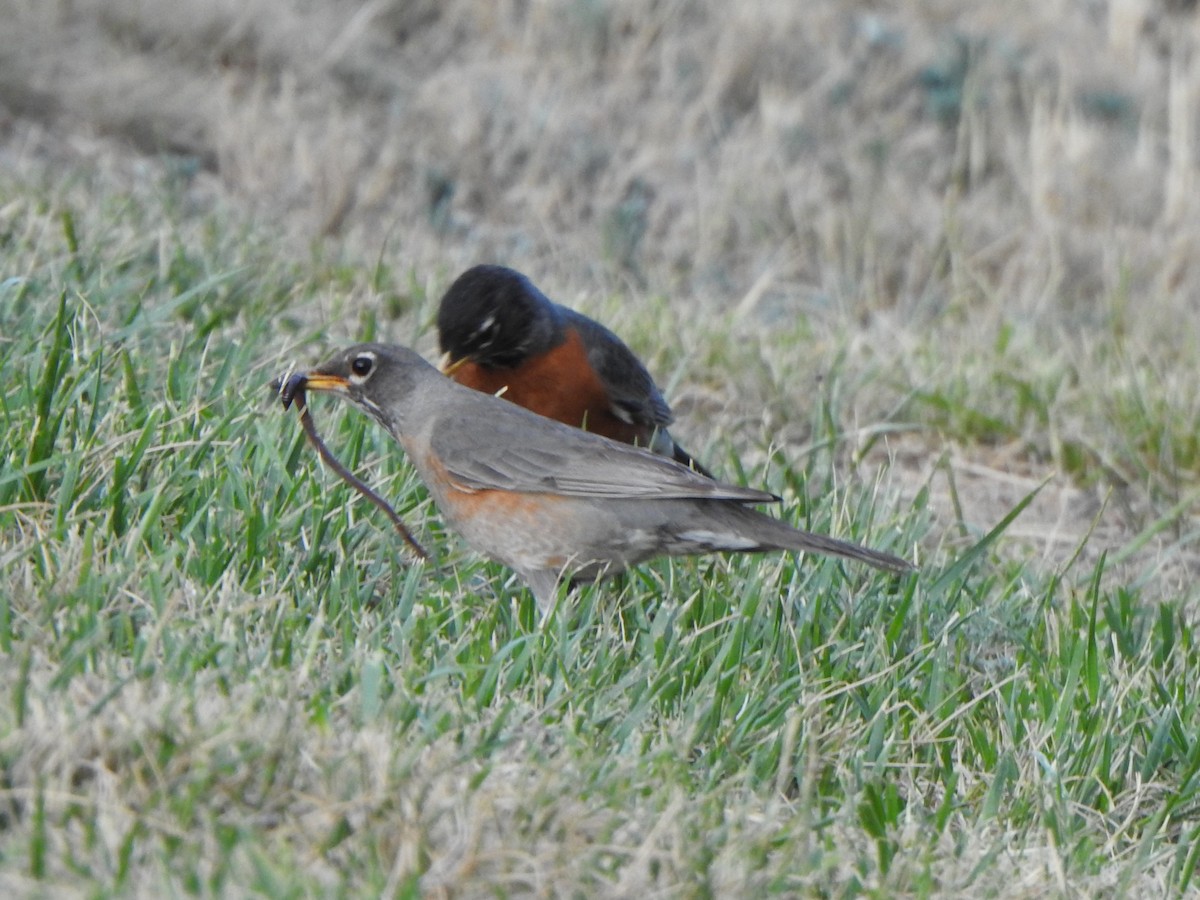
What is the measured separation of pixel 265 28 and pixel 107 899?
294 inches

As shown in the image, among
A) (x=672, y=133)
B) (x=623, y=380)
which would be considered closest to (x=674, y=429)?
(x=623, y=380)

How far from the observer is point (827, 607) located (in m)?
4.14

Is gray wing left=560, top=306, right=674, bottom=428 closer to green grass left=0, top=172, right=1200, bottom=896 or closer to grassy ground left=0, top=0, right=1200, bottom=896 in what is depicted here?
grassy ground left=0, top=0, right=1200, bottom=896

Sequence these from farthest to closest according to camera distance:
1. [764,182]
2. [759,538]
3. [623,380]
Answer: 1. [764,182]
2. [623,380]
3. [759,538]

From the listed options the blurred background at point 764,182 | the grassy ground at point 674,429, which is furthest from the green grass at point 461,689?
the blurred background at point 764,182

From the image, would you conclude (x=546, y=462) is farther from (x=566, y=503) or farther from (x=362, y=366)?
(x=362, y=366)

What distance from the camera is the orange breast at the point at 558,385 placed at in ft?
17.1

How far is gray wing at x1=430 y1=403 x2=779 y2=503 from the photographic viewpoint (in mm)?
3953

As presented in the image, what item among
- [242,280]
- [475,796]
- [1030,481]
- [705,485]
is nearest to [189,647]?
[475,796]

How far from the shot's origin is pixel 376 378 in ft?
14.0

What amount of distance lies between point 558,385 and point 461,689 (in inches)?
82.0

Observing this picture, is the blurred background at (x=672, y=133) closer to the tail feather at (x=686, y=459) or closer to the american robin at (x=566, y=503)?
the tail feather at (x=686, y=459)

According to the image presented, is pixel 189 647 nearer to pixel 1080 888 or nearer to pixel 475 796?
pixel 475 796

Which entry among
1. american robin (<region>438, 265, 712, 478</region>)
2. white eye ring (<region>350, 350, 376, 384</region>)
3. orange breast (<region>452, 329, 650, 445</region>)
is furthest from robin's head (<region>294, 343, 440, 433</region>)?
orange breast (<region>452, 329, 650, 445</region>)
